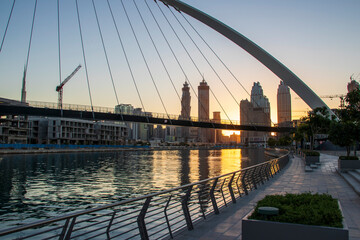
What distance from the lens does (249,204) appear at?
11562 millimetres

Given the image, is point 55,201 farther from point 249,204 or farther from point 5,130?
point 5,130

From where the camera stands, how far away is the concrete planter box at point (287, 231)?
5.05m

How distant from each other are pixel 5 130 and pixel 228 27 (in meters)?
89.7

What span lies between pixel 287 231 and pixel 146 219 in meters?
8.83

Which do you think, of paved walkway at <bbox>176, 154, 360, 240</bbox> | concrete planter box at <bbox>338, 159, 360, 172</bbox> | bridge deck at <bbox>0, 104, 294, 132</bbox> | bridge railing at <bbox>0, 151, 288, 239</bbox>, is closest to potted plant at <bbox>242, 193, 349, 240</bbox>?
paved walkway at <bbox>176, 154, 360, 240</bbox>

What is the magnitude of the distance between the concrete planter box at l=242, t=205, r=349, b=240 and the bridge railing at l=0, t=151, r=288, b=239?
6.76ft

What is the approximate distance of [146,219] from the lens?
13242 mm

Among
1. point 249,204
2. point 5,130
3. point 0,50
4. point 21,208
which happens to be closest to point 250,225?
point 249,204

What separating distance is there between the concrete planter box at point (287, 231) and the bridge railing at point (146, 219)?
206 cm

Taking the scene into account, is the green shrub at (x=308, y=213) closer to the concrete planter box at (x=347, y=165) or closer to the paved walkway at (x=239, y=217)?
the paved walkway at (x=239, y=217)

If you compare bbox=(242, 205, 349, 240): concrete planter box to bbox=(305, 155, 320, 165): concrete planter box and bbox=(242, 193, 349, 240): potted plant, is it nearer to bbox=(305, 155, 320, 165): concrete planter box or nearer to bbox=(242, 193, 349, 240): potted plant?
bbox=(242, 193, 349, 240): potted plant

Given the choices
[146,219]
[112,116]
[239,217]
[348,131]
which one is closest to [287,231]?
[239,217]

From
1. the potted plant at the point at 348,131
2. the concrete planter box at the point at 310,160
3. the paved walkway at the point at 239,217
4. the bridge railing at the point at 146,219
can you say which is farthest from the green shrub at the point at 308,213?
the concrete planter box at the point at 310,160

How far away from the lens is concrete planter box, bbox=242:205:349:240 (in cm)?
505
